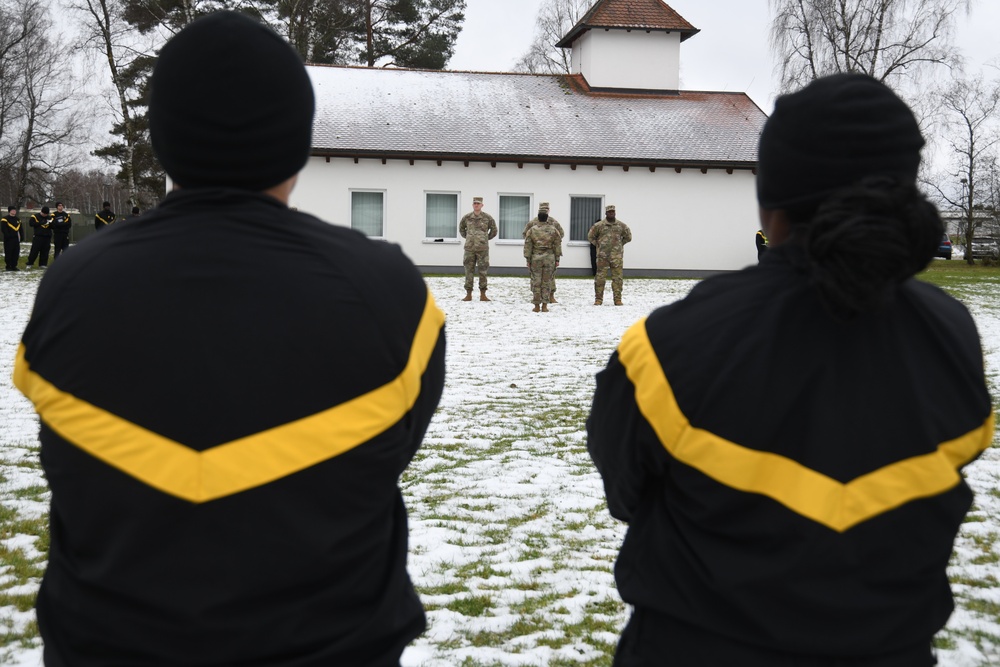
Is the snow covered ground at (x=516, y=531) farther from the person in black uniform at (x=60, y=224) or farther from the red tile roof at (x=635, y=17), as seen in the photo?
the red tile roof at (x=635, y=17)

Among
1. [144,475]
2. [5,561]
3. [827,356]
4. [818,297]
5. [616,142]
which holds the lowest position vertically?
[5,561]

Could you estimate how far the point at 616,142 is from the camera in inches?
1152

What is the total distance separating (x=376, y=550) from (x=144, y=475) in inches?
16.2

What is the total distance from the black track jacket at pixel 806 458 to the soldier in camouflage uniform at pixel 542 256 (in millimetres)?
14655

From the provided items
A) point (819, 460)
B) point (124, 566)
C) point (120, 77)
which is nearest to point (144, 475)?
point (124, 566)

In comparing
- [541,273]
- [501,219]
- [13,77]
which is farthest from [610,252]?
[13,77]

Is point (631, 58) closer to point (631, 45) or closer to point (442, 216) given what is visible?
point (631, 45)

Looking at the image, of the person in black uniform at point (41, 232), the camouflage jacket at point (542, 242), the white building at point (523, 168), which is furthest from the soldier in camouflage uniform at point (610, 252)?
the person in black uniform at point (41, 232)

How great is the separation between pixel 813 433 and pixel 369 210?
27.2m

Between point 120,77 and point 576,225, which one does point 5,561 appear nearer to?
point 576,225

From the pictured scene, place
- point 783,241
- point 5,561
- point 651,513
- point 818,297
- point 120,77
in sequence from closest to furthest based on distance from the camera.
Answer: point 818,297 < point 783,241 < point 651,513 < point 5,561 < point 120,77

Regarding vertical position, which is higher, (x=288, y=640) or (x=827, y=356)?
(x=827, y=356)

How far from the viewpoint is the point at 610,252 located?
17.4 meters

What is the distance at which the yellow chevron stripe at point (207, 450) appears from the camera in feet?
4.94
